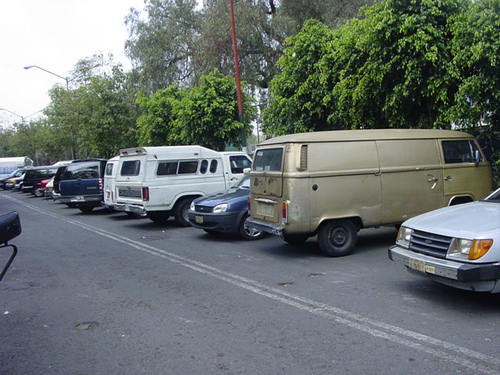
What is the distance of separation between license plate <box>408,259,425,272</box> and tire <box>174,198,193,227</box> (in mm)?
7852

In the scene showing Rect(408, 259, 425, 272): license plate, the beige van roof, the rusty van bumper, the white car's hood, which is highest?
the beige van roof

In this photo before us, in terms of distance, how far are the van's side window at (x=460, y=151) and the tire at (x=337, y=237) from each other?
257 centimetres

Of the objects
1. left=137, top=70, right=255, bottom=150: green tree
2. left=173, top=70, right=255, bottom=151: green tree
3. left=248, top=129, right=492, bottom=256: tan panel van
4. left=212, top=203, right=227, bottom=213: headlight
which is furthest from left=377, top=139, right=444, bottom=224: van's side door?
left=173, top=70, right=255, bottom=151: green tree

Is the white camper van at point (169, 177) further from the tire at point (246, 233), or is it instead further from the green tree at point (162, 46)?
the green tree at point (162, 46)

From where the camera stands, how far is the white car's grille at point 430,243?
18.4ft

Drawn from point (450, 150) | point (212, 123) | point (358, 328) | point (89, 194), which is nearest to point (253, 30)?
point (212, 123)

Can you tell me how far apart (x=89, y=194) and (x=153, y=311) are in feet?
40.5

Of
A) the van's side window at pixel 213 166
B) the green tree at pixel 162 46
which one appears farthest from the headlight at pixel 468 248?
the green tree at pixel 162 46

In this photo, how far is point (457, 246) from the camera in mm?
5445

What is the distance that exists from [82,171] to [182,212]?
6372mm

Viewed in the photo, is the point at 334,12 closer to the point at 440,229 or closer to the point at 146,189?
the point at 146,189

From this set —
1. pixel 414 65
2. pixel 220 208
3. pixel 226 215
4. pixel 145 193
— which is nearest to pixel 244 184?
pixel 220 208

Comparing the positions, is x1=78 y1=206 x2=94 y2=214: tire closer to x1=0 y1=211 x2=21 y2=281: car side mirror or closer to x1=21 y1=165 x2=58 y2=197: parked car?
x1=21 y1=165 x2=58 y2=197: parked car

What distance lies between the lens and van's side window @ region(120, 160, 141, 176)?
1307 cm
